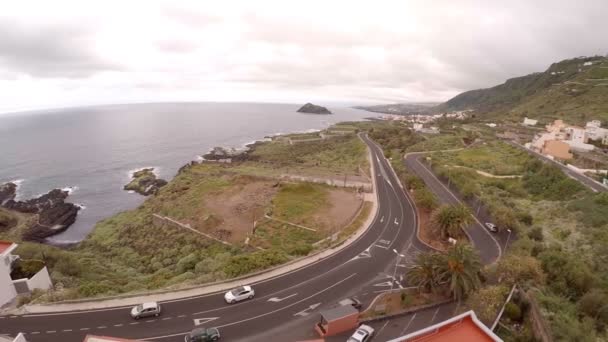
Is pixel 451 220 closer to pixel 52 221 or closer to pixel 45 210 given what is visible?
pixel 52 221

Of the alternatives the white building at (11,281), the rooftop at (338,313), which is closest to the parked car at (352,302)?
the rooftop at (338,313)

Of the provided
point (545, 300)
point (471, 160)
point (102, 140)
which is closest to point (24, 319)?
point (545, 300)

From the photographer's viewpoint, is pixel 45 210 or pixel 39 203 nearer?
pixel 45 210

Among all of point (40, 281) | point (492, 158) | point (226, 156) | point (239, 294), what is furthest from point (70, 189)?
point (492, 158)

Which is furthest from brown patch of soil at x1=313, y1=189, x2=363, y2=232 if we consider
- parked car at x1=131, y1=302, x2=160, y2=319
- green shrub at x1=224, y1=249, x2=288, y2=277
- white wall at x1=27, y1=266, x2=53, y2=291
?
white wall at x1=27, y1=266, x2=53, y2=291

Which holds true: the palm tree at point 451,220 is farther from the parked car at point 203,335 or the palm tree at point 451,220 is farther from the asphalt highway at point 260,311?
the parked car at point 203,335
